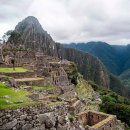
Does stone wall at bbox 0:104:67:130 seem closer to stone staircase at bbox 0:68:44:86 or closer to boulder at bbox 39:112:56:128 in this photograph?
boulder at bbox 39:112:56:128

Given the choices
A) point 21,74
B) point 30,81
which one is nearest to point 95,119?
point 30,81

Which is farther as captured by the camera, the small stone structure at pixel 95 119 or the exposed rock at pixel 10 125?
the small stone structure at pixel 95 119

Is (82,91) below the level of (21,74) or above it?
below

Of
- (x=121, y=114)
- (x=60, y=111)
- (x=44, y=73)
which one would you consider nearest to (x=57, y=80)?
(x=44, y=73)

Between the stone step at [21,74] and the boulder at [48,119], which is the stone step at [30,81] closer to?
the stone step at [21,74]

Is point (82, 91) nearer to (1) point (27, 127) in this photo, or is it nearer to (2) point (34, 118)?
(2) point (34, 118)

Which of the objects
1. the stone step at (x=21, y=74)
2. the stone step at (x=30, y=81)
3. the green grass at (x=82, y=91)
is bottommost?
the green grass at (x=82, y=91)

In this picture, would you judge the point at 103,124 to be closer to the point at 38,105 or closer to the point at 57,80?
the point at 38,105

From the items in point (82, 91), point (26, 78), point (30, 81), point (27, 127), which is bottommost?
point (82, 91)

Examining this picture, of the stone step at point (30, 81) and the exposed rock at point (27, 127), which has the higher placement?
the exposed rock at point (27, 127)

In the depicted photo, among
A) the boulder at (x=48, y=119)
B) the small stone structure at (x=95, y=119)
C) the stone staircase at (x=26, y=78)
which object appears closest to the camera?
the boulder at (x=48, y=119)

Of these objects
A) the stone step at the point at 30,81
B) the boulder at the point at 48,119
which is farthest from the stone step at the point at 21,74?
the boulder at the point at 48,119

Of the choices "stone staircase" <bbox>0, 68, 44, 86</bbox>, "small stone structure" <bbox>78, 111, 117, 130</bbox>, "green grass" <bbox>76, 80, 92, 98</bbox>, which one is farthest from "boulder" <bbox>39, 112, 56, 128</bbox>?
"green grass" <bbox>76, 80, 92, 98</bbox>

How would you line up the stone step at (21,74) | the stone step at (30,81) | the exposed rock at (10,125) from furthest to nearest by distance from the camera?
the stone step at (21,74) → the stone step at (30,81) → the exposed rock at (10,125)
